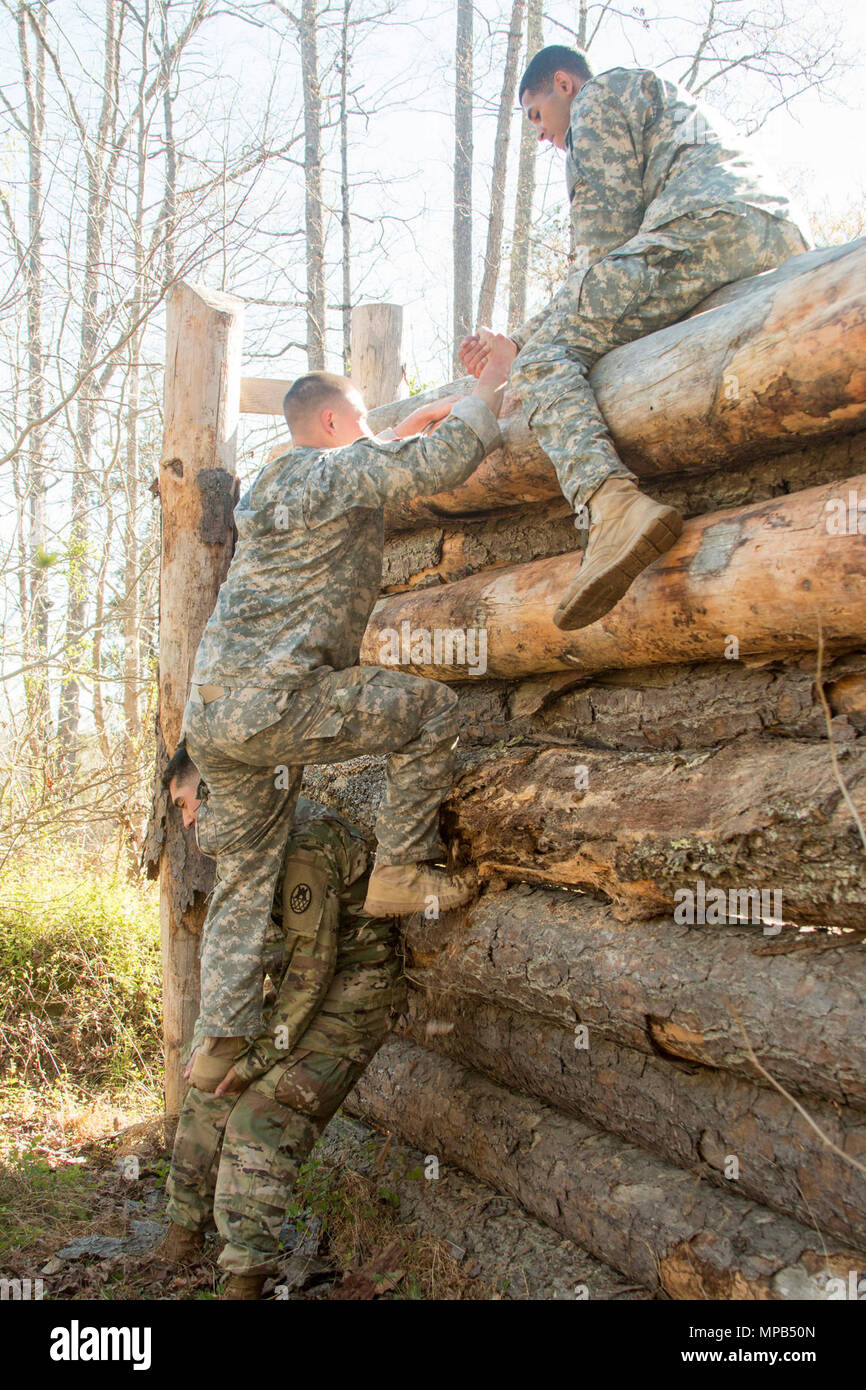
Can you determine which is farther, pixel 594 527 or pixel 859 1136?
pixel 594 527

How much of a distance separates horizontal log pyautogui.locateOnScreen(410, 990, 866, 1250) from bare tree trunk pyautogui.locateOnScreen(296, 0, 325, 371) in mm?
11684

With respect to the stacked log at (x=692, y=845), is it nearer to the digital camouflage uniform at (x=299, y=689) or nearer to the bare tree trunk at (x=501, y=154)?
the digital camouflage uniform at (x=299, y=689)

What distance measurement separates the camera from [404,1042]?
5.05m

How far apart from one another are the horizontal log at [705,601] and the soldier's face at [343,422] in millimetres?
899

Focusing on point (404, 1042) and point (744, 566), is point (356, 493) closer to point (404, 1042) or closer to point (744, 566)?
point (744, 566)

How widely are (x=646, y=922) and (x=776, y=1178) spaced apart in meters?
0.87

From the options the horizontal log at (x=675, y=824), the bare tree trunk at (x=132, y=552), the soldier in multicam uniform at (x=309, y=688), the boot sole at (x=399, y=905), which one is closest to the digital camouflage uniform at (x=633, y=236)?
the soldier in multicam uniform at (x=309, y=688)

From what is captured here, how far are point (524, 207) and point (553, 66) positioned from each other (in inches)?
462

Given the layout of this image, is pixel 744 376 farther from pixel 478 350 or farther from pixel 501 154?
pixel 501 154

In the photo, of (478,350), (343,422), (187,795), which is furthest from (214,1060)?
(478,350)

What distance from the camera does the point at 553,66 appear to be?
14.7ft

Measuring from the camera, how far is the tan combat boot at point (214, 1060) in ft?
13.9

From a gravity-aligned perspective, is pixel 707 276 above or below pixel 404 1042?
above
